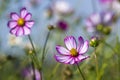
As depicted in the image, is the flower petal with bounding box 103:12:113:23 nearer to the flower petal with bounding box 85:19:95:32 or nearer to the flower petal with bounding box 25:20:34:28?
the flower petal with bounding box 85:19:95:32

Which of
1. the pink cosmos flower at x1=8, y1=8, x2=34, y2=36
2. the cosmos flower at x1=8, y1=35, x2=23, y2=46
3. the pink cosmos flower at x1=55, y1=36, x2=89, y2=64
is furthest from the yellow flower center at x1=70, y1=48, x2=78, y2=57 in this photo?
the cosmos flower at x1=8, y1=35, x2=23, y2=46

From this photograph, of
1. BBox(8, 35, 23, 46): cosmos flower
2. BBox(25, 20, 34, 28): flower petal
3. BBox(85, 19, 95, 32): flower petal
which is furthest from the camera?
BBox(85, 19, 95, 32): flower petal

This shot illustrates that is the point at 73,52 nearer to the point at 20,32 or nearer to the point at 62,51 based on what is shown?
the point at 62,51

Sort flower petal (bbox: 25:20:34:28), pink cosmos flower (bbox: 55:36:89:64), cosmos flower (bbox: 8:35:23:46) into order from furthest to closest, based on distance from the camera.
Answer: cosmos flower (bbox: 8:35:23:46) < flower petal (bbox: 25:20:34:28) < pink cosmos flower (bbox: 55:36:89:64)

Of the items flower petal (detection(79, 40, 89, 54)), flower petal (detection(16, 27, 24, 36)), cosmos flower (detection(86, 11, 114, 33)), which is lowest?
cosmos flower (detection(86, 11, 114, 33))

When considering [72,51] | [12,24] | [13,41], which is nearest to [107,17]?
[13,41]

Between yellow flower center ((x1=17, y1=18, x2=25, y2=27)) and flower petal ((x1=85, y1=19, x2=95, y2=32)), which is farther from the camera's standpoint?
flower petal ((x1=85, y1=19, x2=95, y2=32))

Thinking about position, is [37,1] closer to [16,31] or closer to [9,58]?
[9,58]
